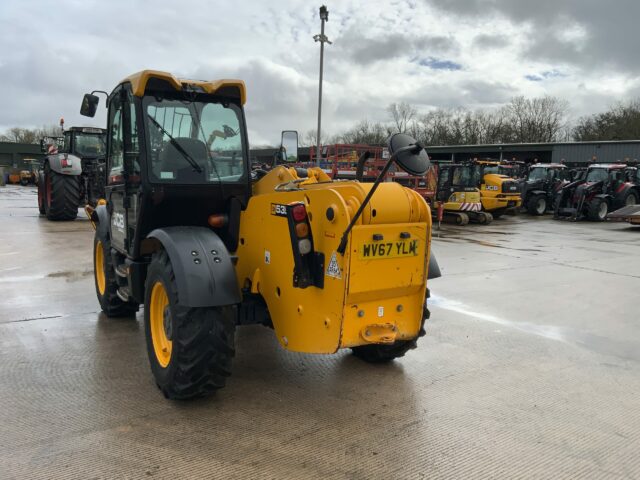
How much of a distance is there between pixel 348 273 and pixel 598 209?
20190 millimetres

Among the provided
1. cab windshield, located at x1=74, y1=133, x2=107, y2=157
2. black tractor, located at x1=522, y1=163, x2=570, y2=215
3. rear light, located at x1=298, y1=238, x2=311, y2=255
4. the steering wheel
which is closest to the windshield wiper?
the steering wheel

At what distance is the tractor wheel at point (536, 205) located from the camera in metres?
22.8

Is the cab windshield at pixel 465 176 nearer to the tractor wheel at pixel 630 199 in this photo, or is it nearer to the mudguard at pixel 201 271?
the tractor wheel at pixel 630 199

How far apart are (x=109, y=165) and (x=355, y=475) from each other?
3.78 m

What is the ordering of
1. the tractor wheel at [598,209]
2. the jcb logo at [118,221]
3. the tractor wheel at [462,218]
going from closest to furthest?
the jcb logo at [118,221] → the tractor wheel at [462,218] → the tractor wheel at [598,209]

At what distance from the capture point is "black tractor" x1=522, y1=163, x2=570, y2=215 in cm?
2294

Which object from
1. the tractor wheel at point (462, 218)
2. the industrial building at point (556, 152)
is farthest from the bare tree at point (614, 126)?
the tractor wheel at point (462, 218)

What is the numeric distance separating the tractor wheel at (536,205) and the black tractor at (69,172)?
59.3 feet

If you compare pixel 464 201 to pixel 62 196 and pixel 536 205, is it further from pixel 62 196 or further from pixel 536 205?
pixel 62 196

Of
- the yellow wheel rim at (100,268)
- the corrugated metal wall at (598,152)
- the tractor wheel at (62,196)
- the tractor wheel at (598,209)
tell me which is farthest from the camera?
the corrugated metal wall at (598,152)

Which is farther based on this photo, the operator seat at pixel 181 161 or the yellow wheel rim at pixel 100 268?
the yellow wheel rim at pixel 100 268

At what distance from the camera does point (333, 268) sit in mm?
3174

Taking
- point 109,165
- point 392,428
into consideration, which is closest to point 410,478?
point 392,428

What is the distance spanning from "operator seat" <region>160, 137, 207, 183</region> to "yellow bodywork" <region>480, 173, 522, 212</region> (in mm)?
18149
